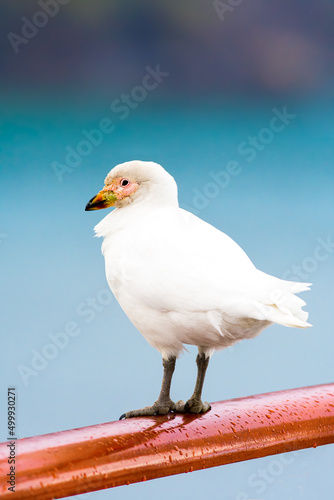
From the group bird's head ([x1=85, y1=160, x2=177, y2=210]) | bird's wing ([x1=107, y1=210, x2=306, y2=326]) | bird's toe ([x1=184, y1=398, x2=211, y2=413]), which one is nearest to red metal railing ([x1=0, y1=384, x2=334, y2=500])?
bird's toe ([x1=184, y1=398, x2=211, y2=413])

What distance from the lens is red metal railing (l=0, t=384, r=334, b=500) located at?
799 mm

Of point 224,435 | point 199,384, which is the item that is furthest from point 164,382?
point 224,435

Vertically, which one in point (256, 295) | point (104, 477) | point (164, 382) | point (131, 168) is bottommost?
point (104, 477)

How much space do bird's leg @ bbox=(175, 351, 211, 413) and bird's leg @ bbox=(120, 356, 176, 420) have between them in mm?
17

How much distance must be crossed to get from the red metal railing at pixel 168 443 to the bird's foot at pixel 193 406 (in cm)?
2

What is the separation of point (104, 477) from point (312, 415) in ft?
1.03

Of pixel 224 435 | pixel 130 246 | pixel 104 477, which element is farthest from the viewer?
pixel 130 246

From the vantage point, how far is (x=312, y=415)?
3.26 ft

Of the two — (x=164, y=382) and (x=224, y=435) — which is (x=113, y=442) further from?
(x=164, y=382)

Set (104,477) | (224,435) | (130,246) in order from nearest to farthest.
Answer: (104,477), (224,435), (130,246)

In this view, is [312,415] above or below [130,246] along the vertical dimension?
below

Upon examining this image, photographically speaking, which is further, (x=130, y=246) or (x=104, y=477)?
(x=130, y=246)

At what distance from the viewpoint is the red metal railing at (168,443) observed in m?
0.80

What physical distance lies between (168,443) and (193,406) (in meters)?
0.16
